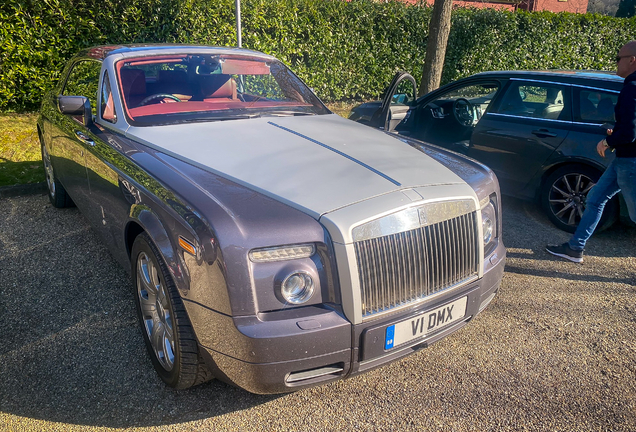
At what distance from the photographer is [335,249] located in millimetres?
2186

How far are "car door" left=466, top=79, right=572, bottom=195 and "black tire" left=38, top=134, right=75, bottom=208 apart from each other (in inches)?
186

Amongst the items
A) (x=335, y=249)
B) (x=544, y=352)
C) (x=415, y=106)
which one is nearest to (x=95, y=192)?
(x=335, y=249)

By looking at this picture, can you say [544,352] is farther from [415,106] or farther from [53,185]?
[53,185]

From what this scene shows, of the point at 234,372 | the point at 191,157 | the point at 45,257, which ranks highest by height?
the point at 191,157

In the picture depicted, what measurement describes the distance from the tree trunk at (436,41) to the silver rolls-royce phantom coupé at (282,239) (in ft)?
22.1

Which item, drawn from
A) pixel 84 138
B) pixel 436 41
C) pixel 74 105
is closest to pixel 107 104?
pixel 74 105

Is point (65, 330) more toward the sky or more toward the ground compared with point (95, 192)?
more toward the ground

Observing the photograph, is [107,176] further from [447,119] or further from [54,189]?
[447,119]

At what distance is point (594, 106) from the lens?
4996 millimetres

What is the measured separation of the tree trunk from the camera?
941 cm

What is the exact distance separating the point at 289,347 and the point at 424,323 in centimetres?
74

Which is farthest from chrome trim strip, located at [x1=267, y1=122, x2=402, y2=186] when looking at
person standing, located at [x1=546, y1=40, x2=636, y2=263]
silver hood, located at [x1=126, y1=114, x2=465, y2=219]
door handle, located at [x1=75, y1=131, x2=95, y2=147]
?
person standing, located at [x1=546, y1=40, x2=636, y2=263]

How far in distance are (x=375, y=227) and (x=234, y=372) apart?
3.04 feet

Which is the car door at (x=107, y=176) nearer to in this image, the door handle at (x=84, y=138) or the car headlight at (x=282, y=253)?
the door handle at (x=84, y=138)
